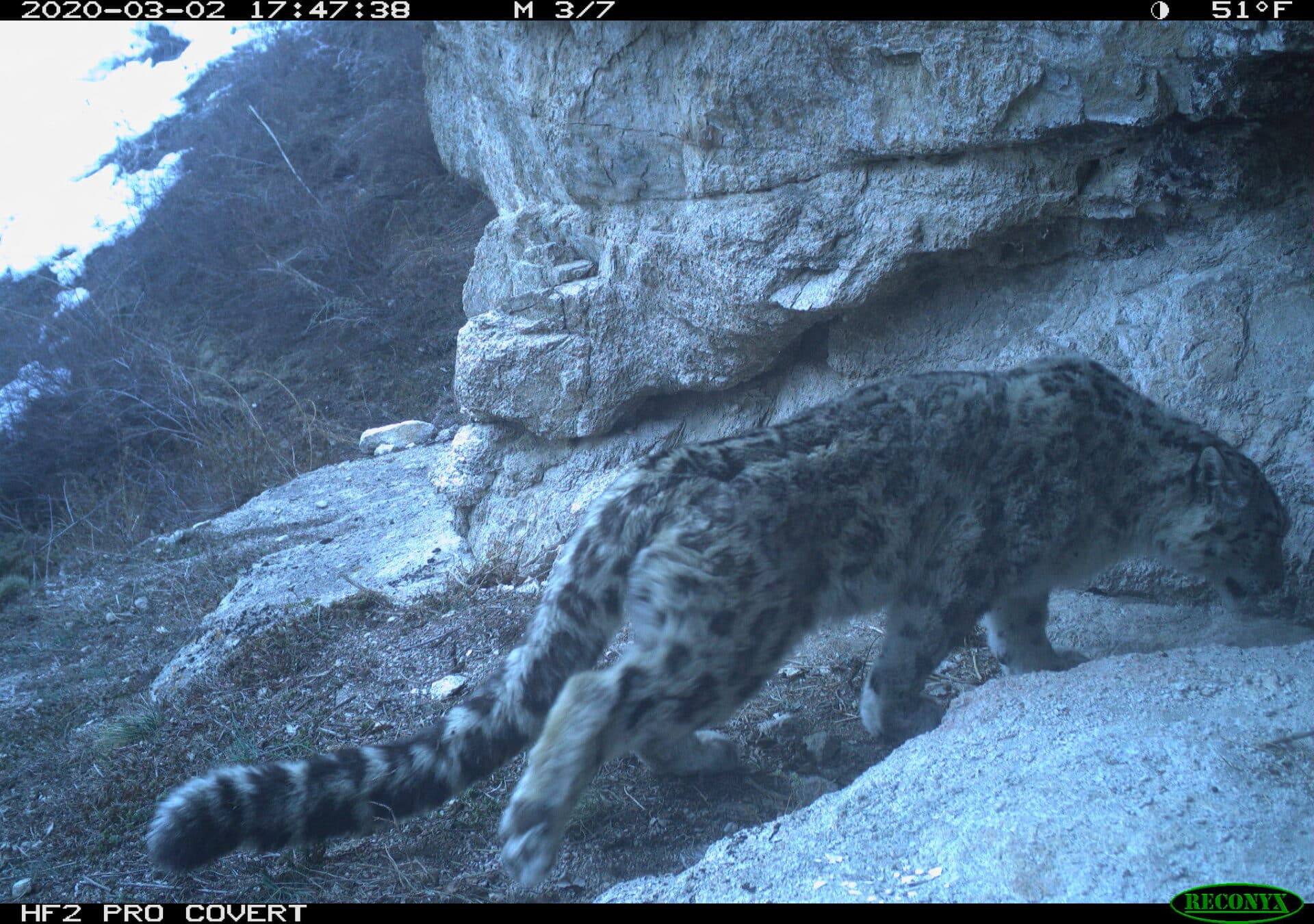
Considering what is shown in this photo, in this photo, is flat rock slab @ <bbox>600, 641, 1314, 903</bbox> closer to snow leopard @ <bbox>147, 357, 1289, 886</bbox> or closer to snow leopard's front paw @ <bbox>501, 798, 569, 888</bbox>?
snow leopard's front paw @ <bbox>501, 798, 569, 888</bbox>

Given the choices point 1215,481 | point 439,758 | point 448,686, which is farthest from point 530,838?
point 1215,481

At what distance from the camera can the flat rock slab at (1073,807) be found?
2.97 metres

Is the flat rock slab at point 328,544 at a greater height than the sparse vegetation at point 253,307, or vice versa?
the sparse vegetation at point 253,307

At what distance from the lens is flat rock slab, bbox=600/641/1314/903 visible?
9.76 feet

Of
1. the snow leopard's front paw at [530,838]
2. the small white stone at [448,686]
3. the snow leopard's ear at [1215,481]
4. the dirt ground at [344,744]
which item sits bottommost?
the dirt ground at [344,744]

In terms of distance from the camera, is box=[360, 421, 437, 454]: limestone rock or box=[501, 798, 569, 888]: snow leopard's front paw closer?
box=[501, 798, 569, 888]: snow leopard's front paw

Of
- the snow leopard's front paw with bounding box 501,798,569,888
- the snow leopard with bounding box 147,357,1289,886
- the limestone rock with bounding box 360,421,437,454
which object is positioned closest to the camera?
the snow leopard's front paw with bounding box 501,798,569,888

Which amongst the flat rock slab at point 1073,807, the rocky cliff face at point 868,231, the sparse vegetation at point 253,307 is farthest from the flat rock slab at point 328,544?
the flat rock slab at point 1073,807
